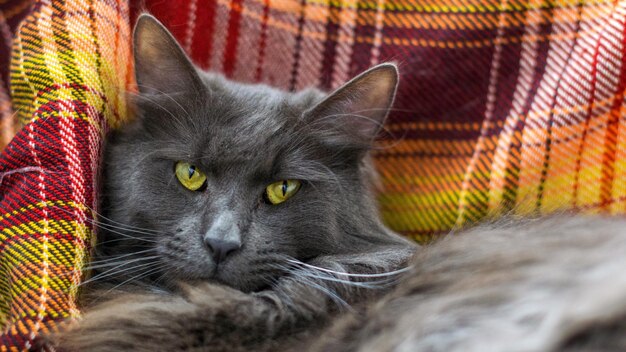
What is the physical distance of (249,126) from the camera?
139 centimetres

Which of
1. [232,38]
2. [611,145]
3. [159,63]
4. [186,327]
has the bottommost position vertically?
[186,327]

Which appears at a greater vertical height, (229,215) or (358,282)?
(229,215)

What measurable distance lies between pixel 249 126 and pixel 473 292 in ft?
2.15

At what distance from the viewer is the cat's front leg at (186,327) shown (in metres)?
1.16

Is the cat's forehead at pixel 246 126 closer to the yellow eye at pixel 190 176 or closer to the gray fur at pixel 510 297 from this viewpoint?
the yellow eye at pixel 190 176

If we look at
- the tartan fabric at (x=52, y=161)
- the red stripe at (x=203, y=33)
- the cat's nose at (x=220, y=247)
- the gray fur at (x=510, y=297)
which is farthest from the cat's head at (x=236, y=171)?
the red stripe at (x=203, y=33)

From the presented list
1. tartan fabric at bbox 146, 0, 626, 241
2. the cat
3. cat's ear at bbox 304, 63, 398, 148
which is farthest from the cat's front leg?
tartan fabric at bbox 146, 0, 626, 241

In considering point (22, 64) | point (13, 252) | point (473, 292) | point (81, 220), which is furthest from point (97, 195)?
point (473, 292)

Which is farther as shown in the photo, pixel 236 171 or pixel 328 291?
pixel 236 171

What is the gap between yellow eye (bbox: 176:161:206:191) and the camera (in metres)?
1.37

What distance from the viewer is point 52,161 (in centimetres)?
127

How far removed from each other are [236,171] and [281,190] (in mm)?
120

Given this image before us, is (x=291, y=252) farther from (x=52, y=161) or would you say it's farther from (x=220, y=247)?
(x=52, y=161)

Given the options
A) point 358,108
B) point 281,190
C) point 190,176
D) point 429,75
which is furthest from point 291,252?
point 429,75
